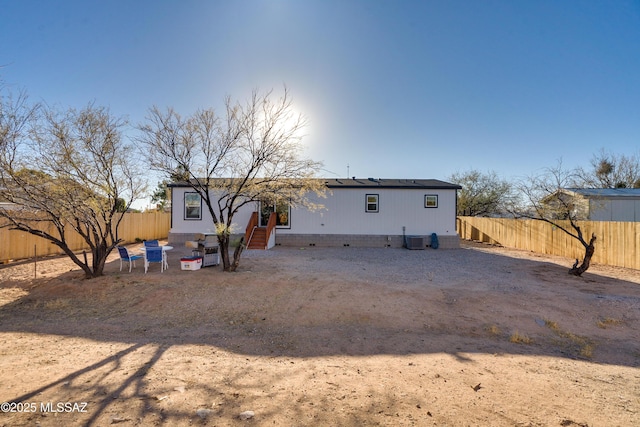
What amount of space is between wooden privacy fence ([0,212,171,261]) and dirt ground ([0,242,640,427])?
2.52 meters

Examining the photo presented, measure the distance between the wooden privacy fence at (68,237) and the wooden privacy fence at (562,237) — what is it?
57.0 ft

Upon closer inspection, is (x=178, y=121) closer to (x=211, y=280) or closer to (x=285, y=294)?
(x=211, y=280)

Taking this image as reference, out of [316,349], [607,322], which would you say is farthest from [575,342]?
[316,349]

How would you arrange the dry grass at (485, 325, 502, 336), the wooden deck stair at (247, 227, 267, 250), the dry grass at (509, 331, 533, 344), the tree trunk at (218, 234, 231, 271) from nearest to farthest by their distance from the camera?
the dry grass at (509, 331, 533, 344) → the dry grass at (485, 325, 502, 336) → the tree trunk at (218, 234, 231, 271) → the wooden deck stair at (247, 227, 267, 250)

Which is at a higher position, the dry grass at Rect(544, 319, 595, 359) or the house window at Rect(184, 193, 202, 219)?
the house window at Rect(184, 193, 202, 219)

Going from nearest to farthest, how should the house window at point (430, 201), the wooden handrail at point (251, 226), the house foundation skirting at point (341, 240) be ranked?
1. the wooden handrail at point (251, 226)
2. the house foundation skirting at point (341, 240)
3. the house window at point (430, 201)

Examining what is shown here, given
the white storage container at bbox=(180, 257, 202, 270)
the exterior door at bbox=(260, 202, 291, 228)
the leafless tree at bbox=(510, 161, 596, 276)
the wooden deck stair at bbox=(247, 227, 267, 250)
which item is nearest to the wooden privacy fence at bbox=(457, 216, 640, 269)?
the leafless tree at bbox=(510, 161, 596, 276)

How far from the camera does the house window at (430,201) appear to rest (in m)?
15.7

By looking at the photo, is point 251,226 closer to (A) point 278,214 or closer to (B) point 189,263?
(A) point 278,214

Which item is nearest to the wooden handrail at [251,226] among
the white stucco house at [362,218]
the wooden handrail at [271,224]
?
the white stucco house at [362,218]

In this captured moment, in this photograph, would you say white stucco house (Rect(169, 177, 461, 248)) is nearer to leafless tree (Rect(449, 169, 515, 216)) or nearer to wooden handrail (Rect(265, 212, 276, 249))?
wooden handrail (Rect(265, 212, 276, 249))

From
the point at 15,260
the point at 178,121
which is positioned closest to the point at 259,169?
the point at 178,121

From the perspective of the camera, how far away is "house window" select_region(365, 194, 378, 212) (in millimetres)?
15734

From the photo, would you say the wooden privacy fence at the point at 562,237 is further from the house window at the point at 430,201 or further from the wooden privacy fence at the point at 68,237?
the wooden privacy fence at the point at 68,237
